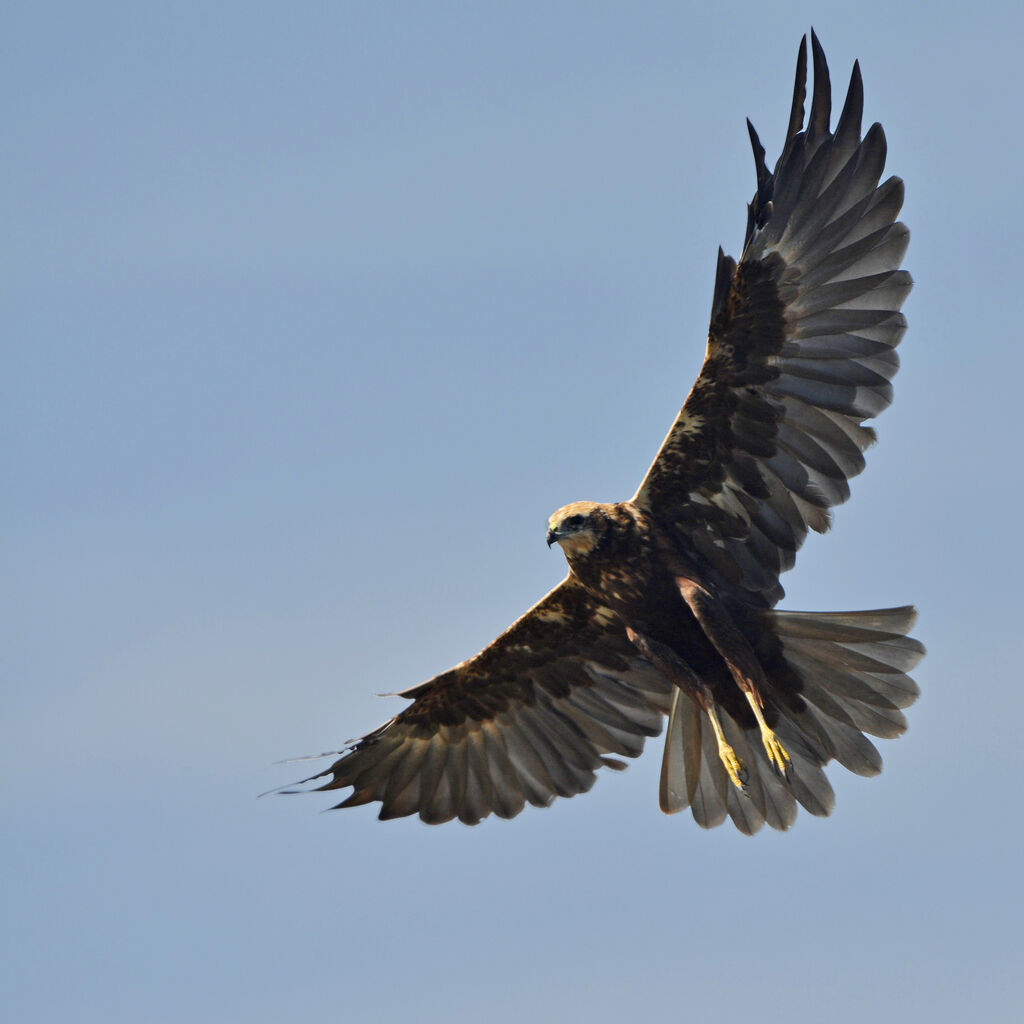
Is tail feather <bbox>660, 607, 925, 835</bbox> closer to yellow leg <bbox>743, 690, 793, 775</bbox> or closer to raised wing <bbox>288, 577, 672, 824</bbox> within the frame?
yellow leg <bbox>743, 690, 793, 775</bbox>

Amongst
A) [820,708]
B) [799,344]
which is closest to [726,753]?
[820,708]

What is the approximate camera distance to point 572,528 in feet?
43.9

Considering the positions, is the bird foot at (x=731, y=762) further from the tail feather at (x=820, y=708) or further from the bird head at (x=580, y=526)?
the bird head at (x=580, y=526)

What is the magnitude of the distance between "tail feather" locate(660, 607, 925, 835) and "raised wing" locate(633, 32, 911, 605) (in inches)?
22.8

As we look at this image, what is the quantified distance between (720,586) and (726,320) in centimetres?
181

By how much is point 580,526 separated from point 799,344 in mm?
1844

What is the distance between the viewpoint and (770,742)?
13.3 m

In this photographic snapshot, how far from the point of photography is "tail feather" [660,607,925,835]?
13539 mm

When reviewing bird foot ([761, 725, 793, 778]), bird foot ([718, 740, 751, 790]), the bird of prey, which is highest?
the bird of prey

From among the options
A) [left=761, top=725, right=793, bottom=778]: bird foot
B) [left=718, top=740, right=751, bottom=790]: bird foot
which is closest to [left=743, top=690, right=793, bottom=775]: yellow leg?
[left=761, top=725, right=793, bottom=778]: bird foot

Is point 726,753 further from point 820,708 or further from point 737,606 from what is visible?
point 737,606

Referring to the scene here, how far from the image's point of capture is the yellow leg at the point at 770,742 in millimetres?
13219

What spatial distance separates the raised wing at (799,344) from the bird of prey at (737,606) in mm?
13

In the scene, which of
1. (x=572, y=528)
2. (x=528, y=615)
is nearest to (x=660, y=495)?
(x=572, y=528)
